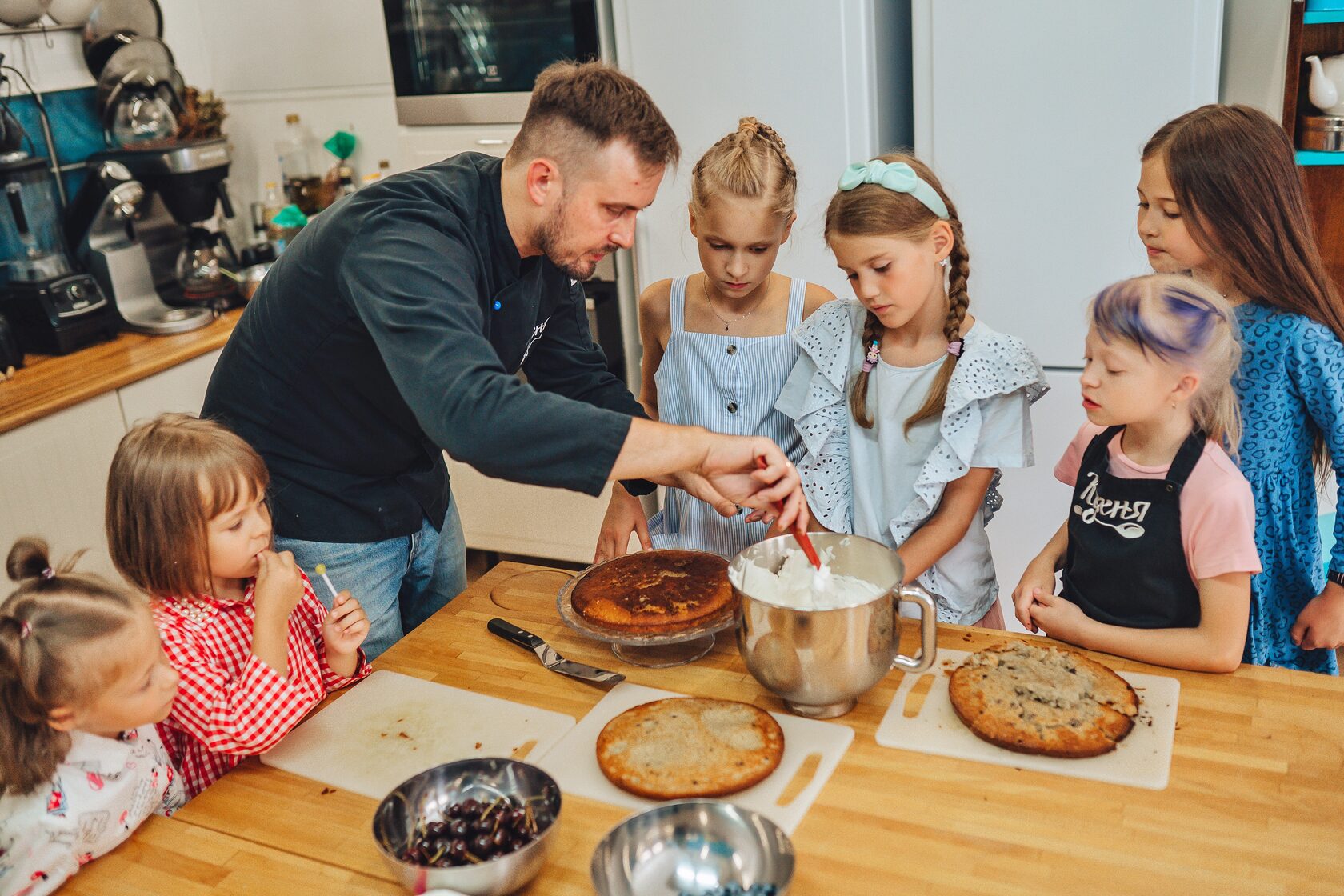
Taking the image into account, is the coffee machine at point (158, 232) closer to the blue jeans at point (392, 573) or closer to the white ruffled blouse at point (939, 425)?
the blue jeans at point (392, 573)

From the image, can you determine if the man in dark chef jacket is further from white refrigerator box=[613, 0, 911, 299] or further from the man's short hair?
white refrigerator box=[613, 0, 911, 299]

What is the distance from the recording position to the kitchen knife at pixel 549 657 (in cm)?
140

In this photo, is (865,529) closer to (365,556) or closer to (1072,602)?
(1072,602)

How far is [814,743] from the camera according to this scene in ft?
4.04

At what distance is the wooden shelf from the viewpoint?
91.0 inches

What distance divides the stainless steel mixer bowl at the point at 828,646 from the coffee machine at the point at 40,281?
7.56 ft

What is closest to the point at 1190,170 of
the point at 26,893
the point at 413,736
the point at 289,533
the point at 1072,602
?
the point at 1072,602

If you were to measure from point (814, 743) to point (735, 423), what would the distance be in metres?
0.79

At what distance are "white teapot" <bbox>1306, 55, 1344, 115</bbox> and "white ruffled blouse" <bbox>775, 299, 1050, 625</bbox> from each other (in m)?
1.12

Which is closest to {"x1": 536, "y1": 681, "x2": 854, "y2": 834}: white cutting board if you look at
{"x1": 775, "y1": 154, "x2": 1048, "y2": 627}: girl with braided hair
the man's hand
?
the man's hand

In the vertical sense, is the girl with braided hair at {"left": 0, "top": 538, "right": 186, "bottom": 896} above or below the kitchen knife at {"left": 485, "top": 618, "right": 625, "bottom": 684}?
above

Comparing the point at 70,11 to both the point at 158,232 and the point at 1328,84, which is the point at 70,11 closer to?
the point at 158,232

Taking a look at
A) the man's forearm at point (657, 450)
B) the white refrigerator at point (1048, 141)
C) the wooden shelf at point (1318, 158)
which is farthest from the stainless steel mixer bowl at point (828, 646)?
the wooden shelf at point (1318, 158)

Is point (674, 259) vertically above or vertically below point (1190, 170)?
below
